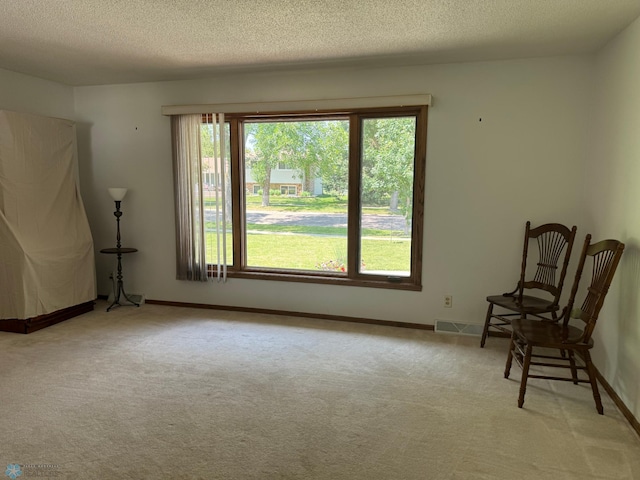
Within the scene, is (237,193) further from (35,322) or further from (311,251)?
(35,322)

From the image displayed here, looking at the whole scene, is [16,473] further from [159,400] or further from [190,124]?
[190,124]

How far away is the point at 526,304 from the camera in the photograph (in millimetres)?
3219

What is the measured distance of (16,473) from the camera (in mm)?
1910

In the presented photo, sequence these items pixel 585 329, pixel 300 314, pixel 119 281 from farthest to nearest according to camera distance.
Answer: pixel 119 281, pixel 300 314, pixel 585 329

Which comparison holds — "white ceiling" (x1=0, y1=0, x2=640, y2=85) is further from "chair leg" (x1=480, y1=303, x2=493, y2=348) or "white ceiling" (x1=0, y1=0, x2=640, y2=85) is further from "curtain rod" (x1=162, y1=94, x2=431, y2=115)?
"chair leg" (x1=480, y1=303, x2=493, y2=348)

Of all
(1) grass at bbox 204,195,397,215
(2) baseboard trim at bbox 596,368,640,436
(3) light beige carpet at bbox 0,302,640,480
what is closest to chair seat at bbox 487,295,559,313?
(3) light beige carpet at bbox 0,302,640,480

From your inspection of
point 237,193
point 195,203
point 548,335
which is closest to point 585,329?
point 548,335

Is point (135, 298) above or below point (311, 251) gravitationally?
below

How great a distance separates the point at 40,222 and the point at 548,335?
4.21m

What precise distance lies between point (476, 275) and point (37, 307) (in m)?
3.90

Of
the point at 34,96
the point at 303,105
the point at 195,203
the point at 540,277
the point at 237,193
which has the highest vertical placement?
the point at 34,96

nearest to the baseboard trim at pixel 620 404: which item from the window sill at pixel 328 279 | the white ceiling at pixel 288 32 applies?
the window sill at pixel 328 279

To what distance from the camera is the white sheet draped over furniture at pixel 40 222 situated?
3.66 metres

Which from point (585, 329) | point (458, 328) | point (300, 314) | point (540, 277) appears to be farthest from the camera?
point (300, 314)
